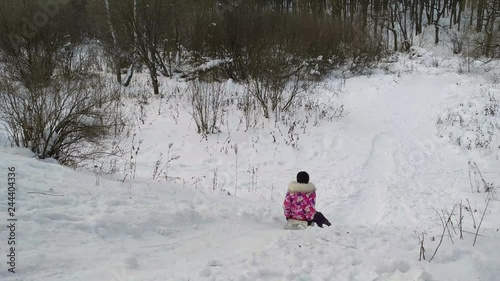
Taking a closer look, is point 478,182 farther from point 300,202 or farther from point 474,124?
point 474,124

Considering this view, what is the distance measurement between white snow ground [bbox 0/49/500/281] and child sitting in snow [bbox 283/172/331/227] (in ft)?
1.04

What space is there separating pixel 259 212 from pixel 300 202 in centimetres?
68

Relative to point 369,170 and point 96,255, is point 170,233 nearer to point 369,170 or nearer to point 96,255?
point 96,255

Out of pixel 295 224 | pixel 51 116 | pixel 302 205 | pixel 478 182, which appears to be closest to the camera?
pixel 295 224

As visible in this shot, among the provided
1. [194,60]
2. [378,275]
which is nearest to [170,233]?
[378,275]

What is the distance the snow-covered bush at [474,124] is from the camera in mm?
8586

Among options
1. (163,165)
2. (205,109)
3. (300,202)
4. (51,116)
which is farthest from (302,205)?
(205,109)

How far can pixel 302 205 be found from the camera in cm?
508

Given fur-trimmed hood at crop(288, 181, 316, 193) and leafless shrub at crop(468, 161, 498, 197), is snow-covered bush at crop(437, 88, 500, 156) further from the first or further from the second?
fur-trimmed hood at crop(288, 181, 316, 193)

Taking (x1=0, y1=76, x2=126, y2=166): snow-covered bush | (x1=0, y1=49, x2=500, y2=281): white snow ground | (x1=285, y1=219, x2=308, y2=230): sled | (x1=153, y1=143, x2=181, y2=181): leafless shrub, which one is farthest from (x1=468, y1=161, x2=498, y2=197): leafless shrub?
(x1=0, y1=76, x2=126, y2=166): snow-covered bush

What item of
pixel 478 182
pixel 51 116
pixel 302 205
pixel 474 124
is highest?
pixel 51 116

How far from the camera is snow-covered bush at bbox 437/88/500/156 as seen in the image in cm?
859

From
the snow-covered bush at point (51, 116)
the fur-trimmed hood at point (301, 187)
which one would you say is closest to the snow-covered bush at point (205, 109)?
the snow-covered bush at point (51, 116)

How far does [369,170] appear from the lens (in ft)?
25.5
